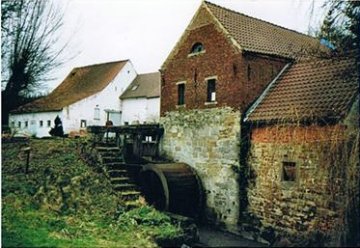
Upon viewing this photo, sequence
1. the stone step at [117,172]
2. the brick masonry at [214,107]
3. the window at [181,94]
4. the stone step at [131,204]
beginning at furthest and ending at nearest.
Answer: the window at [181,94] → the brick masonry at [214,107] → the stone step at [117,172] → the stone step at [131,204]

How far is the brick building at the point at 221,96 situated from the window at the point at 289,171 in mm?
651

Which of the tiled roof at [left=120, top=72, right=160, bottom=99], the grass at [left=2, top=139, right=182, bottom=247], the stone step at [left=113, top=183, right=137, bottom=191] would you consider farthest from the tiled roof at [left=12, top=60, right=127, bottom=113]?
the stone step at [left=113, top=183, right=137, bottom=191]

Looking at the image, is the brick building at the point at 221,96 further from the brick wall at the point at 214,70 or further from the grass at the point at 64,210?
the grass at the point at 64,210

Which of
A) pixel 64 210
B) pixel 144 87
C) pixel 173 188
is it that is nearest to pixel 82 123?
pixel 173 188

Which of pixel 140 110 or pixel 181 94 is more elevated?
pixel 181 94

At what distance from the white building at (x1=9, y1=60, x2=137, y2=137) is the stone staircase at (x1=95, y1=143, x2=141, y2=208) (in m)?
1.57

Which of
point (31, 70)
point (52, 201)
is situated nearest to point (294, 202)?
point (52, 201)

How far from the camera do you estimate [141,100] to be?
1773cm

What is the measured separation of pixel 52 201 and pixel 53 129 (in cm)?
503

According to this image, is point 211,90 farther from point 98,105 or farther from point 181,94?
point 98,105

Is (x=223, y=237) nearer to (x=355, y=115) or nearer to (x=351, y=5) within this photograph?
(x=355, y=115)

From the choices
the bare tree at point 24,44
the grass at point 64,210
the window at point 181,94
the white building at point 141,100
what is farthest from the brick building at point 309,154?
the white building at point 141,100

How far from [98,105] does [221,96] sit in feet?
13.6

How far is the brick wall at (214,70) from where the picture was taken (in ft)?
37.1
